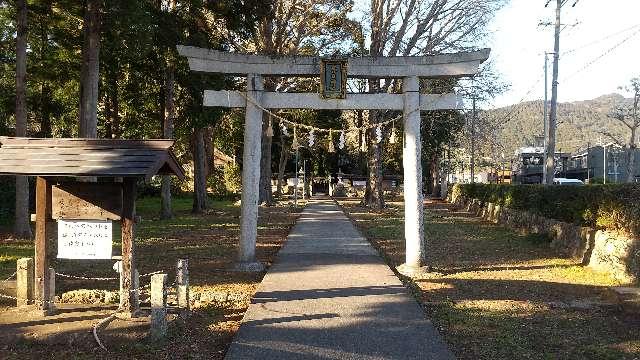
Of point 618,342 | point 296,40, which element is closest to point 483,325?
point 618,342

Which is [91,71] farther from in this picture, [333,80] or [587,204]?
[587,204]

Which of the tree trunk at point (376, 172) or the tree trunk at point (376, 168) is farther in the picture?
the tree trunk at point (376, 172)

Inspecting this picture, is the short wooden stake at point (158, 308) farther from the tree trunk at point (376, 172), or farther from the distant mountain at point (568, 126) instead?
the distant mountain at point (568, 126)

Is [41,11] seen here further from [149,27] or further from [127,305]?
[127,305]

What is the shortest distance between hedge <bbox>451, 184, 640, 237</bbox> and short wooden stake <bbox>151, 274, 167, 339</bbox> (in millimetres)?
8450

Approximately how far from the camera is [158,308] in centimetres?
639

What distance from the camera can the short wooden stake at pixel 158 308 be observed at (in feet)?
20.8

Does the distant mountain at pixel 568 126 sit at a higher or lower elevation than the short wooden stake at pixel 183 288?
higher

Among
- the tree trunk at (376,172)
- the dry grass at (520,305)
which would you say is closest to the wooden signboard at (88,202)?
the dry grass at (520,305)

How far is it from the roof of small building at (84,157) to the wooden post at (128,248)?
43cm

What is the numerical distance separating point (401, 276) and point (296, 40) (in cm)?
1921

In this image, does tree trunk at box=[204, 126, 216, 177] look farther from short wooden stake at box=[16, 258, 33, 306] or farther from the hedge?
short wooden stake at box=[16, 258, 33, 306]

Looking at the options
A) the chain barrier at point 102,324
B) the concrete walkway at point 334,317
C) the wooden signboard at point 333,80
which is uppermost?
the wooden signboard at point 333,80

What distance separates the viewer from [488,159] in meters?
94.3
